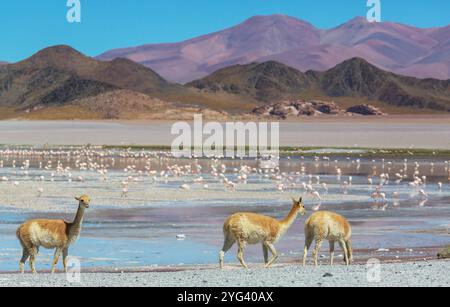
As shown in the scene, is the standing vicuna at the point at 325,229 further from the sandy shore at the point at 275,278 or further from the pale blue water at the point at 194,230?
the pale blue water at the point at 194,230

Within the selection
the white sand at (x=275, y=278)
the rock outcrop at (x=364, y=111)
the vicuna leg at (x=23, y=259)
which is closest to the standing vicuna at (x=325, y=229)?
the white sand at (x=275, y=278)

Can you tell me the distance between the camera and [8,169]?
143ft

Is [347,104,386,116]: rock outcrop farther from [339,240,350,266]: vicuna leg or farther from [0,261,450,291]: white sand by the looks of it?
[0,261,450,291]: white sand

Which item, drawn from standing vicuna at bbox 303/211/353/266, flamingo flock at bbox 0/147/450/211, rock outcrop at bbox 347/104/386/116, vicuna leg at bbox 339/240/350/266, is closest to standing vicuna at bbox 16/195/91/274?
standing vicuna at bbox 303/211/353/266

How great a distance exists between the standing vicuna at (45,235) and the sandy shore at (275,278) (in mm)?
646

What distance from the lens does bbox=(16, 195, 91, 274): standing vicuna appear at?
14430 mm

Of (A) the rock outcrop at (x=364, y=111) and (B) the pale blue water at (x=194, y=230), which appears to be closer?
(B) the pale blue water at (x=194, y=230)

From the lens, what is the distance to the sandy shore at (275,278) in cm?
1241

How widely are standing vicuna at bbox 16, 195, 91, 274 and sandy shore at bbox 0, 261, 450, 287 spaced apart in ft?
2.12

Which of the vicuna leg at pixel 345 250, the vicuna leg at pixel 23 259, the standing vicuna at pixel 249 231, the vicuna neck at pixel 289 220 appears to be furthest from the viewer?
the vicuna leg at pixel 345 250

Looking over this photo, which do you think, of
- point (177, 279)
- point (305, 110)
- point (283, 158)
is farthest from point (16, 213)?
point (305, 110)

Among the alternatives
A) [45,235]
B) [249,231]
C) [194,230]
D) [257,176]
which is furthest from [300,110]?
[45,235]

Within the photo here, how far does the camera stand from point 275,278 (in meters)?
12.9
